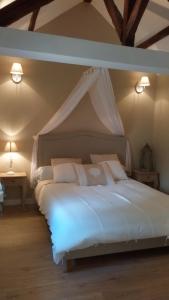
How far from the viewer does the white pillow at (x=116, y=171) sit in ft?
15.0

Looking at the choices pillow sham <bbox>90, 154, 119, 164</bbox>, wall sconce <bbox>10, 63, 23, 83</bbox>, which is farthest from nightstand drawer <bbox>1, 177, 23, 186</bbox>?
wall sconce <bbox>10, 63, 23, 83</bbox>

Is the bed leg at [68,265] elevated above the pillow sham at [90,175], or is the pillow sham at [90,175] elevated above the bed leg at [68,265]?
the pillow sham at [90,175]

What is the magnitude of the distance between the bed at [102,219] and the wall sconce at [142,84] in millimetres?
2174

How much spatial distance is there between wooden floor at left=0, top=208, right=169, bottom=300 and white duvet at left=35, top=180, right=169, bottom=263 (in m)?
0.26

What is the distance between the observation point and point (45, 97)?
188 inches

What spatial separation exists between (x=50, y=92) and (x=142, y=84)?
1783mm

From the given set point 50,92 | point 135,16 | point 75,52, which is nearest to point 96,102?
point 50,92

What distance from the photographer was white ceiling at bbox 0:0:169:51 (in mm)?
3964

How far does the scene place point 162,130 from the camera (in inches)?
208

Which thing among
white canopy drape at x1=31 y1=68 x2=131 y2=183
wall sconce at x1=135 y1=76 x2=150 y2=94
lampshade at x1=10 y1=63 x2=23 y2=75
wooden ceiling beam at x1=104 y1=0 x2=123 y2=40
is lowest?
white canopy drape at x1=31 y1=68 x2=131 y2=183

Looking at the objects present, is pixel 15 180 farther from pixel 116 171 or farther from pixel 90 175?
pixel 116 171

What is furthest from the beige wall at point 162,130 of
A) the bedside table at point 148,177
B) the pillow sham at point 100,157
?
the pillow sham at point 100,157

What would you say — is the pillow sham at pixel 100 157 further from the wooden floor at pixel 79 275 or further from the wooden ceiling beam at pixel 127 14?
the wooden ceiling beam at pixel 127 14

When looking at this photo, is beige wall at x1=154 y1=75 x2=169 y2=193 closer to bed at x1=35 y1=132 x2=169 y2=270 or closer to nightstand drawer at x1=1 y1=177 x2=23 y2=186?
bed at x1=35 y1=132 x2=169 y2=270
